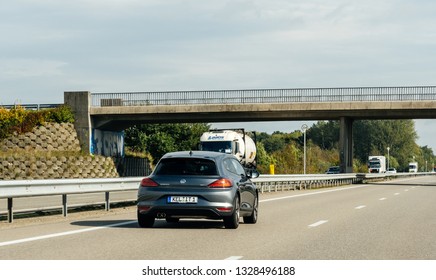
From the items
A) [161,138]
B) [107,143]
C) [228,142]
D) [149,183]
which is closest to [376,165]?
[161,138]

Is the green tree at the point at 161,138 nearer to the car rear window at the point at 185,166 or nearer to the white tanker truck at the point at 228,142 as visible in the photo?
the white tanker truck at the point at 228,142

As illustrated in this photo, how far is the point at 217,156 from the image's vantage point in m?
15.5

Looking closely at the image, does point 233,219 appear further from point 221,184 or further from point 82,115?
point 82,115

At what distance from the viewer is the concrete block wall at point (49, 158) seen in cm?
4772

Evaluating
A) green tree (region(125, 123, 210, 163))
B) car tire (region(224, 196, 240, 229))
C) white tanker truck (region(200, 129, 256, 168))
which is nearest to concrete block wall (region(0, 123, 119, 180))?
white tanker truck (region(200, 129, 256, 168))

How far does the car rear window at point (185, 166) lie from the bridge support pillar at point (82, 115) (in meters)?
43.2

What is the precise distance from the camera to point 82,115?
191ft

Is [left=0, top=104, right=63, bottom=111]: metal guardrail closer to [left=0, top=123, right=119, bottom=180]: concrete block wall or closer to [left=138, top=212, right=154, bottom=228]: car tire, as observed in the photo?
[left=0, top=123, right=119, bottom=180]: concrete block wall

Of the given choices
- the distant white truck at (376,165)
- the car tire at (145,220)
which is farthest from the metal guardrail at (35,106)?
the distant white truck at (376,165)

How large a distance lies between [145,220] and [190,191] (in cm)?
109

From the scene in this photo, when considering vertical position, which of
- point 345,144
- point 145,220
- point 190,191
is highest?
point 345,144

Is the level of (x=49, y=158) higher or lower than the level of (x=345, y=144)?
lower

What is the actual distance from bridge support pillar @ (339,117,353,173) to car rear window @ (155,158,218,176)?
4723 cm
